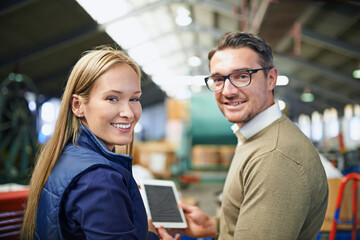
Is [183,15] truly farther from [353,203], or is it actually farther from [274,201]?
[274,201]

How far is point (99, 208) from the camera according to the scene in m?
0.77

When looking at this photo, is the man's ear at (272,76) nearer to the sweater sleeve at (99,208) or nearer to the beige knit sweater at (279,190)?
the beige knit sweater at (279,190)

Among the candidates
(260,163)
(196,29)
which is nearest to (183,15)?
(196,29)

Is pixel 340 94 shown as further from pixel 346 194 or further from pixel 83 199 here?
pixel 83 199

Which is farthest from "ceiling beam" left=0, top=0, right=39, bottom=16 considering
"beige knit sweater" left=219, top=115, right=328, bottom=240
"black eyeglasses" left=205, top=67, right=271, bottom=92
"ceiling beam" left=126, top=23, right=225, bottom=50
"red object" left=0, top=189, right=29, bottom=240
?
"beige knit sweater" left=219, top=115, right=328, bottom=240

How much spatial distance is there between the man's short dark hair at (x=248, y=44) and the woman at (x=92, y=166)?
0.51 m

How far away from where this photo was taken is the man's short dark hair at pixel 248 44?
135 centimetres

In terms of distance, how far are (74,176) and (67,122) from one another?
270 mm

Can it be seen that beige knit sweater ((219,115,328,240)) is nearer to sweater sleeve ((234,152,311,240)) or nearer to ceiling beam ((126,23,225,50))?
sweater sleeve ((234,152,311,240))

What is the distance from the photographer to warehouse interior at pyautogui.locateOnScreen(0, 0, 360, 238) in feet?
17.1

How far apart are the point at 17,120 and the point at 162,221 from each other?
4.13 meters

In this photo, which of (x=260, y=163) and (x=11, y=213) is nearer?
(x=260, y=163)

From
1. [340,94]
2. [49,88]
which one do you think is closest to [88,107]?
[49,88]

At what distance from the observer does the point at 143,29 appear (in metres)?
12.5
